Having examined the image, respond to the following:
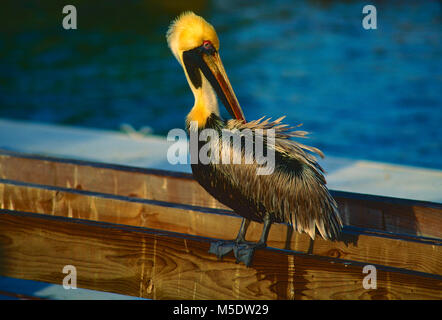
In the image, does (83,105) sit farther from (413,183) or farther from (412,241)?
(412,241)

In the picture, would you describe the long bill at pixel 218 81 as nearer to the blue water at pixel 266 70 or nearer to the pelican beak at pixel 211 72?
the pelican beak at pixel 211 72

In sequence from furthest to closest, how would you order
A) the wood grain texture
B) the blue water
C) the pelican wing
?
the blue water
the pelican wing
the wood grain texture

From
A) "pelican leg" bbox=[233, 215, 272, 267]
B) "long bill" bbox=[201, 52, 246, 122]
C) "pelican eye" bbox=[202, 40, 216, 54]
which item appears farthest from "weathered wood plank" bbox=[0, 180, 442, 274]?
"pelican eye" bbox=[202, 40, 216, 54]

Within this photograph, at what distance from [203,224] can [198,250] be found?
53 centimetres

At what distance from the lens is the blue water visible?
8812 millimetres

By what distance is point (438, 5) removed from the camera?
14.7 metres

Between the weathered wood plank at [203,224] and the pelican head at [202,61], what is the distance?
51 cm

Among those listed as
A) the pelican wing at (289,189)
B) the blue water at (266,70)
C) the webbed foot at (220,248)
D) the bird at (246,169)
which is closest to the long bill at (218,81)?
the bird at (246,169)

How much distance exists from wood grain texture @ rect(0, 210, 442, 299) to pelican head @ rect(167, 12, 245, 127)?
1.94 feet

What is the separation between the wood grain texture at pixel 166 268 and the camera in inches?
83.9

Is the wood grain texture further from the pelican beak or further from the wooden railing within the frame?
the pelican beak

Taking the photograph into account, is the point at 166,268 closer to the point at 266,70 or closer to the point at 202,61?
the point at 202,61

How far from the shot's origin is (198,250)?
7.62 feet
